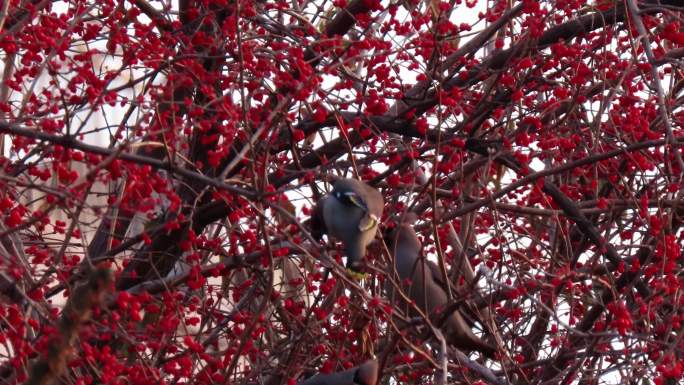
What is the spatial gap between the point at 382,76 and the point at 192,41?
0.93 metres

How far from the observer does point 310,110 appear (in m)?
5.54

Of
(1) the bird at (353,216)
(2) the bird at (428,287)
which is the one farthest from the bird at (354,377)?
(2) the bird at (428,287)

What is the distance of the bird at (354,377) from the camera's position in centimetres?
450

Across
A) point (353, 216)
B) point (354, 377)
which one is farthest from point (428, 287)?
point (353, 216)

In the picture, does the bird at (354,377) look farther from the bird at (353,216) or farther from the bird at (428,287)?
the bird at (428,287)

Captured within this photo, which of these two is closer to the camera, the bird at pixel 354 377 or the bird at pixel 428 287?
the bird at pixel 354 377

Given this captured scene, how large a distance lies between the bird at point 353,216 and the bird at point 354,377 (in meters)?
0.39

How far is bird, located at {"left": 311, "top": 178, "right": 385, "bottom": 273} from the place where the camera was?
4.48 meters

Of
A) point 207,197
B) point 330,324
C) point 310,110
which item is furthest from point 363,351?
point 207,197

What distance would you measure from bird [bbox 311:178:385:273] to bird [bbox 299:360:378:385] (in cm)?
39

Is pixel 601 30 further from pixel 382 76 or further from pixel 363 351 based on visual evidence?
pixel 363 351

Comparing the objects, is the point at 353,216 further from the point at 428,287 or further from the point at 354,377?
the point at 428,287

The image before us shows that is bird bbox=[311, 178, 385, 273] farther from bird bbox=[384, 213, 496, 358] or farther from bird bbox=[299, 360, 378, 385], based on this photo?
bird bbox=[384, 213, 496, 358]

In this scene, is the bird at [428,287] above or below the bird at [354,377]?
above
